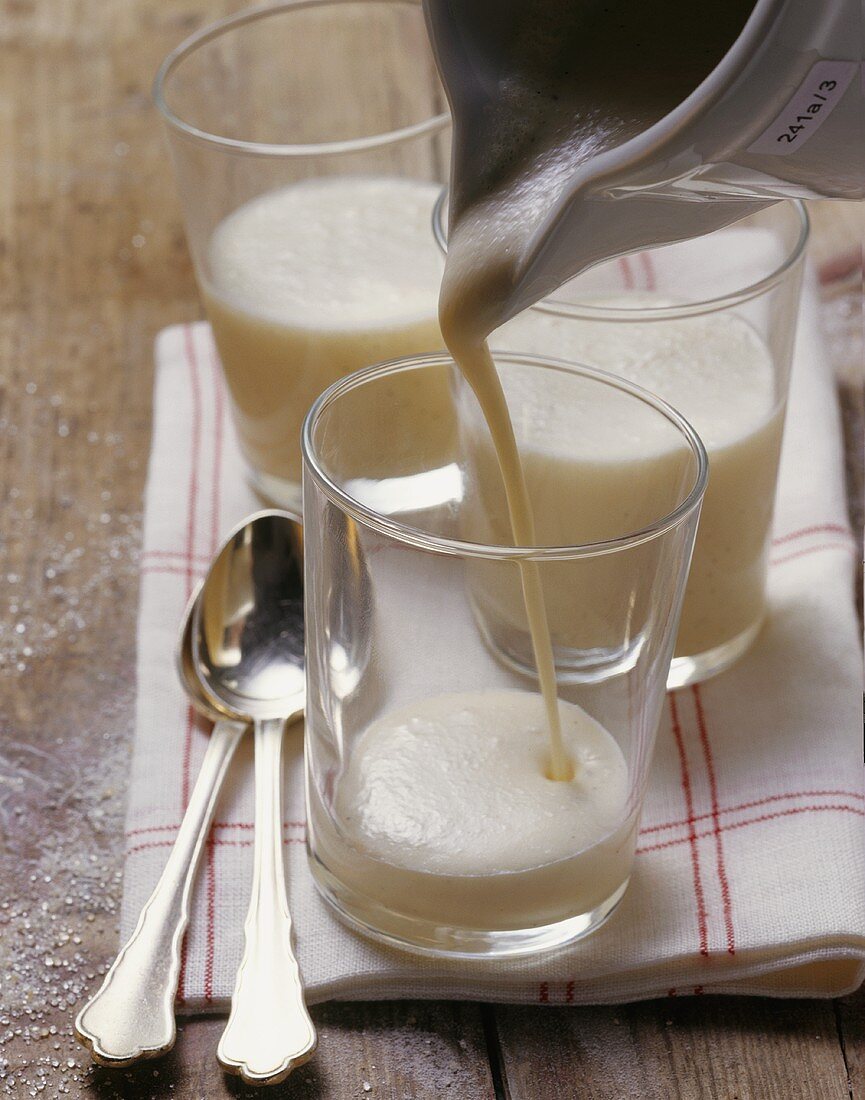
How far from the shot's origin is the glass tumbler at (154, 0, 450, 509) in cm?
109

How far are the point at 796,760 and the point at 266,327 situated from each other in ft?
1.70

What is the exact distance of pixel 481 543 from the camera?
73cm

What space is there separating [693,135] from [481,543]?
26 centimetres

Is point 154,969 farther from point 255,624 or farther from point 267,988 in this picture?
point 255,624

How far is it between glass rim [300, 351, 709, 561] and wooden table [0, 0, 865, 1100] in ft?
0.91

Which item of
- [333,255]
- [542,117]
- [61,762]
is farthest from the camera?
[333,255]

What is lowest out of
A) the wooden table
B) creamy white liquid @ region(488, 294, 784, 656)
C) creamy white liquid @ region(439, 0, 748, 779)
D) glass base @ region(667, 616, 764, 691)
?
the wooden table

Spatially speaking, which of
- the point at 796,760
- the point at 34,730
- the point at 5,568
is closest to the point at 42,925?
the point at 34,730

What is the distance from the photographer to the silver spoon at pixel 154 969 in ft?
2.37

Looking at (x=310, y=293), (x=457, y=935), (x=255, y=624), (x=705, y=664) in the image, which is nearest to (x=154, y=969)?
(x=457, y=935)

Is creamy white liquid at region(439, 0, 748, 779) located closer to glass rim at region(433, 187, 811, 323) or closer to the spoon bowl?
glass rim at region(433, 187, 811, 323)

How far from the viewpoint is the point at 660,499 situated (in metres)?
0.81

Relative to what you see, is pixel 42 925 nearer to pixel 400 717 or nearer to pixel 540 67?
pixel 400 717

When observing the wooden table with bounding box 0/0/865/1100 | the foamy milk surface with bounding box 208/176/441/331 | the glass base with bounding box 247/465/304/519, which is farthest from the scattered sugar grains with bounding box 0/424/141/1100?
the foamy milk surface with bounding box 208/176/441/331
